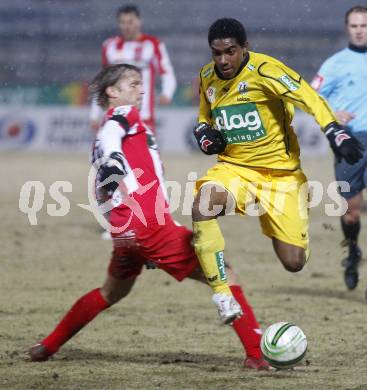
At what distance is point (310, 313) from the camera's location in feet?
25.8

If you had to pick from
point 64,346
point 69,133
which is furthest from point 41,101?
point 64,346

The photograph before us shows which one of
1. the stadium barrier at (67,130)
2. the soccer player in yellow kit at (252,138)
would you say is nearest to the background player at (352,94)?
the soccer player in yellow kit at (252,138)

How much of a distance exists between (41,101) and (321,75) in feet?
43.5

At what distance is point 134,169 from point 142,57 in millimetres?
6291

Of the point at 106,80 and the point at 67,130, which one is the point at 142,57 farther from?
the point at 67,130

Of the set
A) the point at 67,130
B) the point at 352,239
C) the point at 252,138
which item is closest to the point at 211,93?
the point at 252,138

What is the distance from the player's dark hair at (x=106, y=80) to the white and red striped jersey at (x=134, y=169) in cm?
15

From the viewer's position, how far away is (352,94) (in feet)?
29.5

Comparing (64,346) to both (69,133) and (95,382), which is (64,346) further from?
(69,133)

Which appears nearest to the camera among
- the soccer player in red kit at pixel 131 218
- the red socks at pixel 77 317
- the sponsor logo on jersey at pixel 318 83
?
the soccer player in red kit at pixel 131 218

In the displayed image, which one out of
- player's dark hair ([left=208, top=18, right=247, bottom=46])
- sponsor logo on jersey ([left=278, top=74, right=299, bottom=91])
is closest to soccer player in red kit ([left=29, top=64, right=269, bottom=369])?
player's dark hair ([left=208, top=18, right=247, bottom=46])

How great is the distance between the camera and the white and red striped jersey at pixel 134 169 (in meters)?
5.98

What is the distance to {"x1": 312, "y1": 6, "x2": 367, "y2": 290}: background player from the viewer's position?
28.8ft

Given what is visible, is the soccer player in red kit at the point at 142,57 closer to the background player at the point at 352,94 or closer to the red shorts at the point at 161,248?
the background player at the point at 352,94
